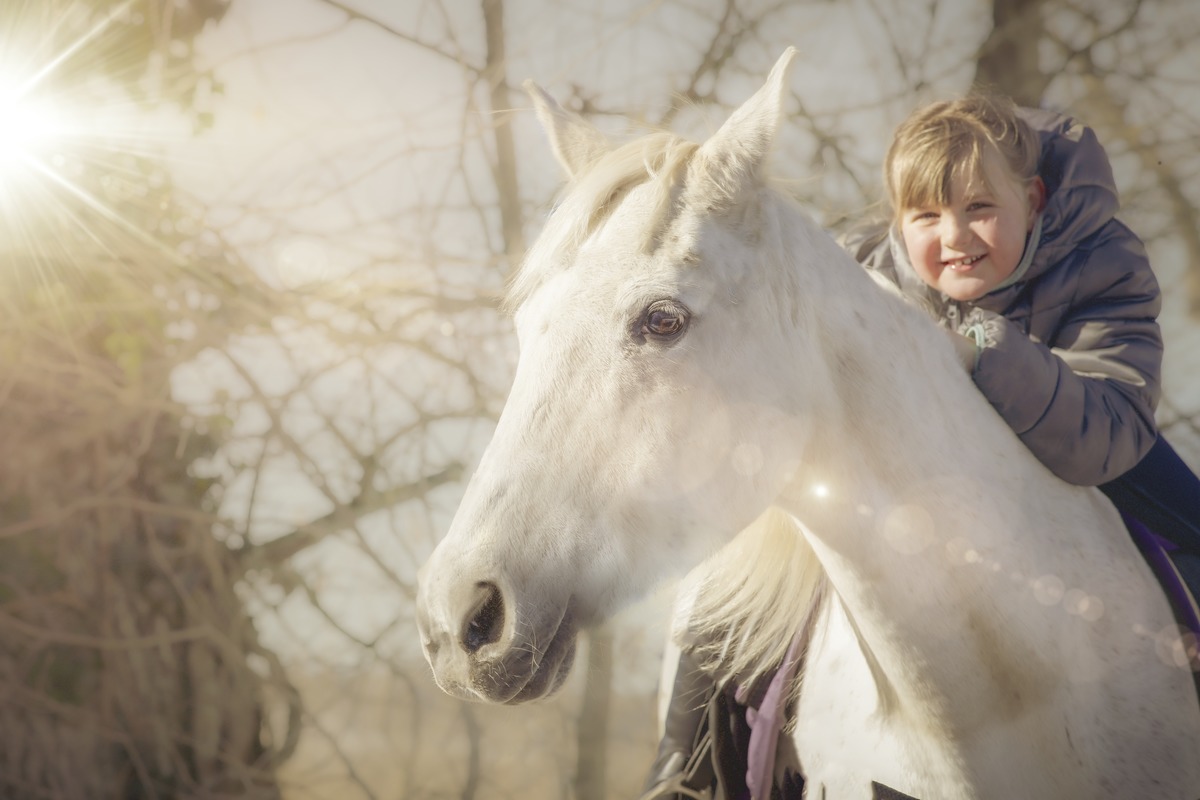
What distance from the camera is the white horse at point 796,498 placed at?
0.88 m

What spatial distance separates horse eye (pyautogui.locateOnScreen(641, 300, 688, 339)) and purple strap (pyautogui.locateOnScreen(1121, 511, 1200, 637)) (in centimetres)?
100

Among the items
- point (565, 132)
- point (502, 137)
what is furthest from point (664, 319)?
point (502, 137)

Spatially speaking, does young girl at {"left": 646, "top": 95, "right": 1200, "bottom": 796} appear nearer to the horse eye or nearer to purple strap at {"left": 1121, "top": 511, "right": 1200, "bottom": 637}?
purple strap at {"left": 1121, "top": 511, "right": 1200, "bottom": 637}

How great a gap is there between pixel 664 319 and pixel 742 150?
32cm

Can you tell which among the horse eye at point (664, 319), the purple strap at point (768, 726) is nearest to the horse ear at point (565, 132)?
the horse eye at point (664, 319)

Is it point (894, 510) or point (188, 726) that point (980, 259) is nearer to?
Result: point (894, 510)

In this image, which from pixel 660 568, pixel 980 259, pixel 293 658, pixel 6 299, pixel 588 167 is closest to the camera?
pixel 660 568

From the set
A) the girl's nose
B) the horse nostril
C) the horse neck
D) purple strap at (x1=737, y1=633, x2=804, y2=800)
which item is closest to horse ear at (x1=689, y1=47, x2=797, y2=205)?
the horse neck

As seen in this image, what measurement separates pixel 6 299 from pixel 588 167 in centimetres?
279

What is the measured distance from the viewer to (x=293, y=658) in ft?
10.4

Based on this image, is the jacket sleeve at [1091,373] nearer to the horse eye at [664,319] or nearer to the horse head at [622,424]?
the horse head at [622,424]

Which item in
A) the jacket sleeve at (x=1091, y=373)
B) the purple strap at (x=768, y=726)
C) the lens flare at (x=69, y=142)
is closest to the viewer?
the jacket sleeve at (x=1091, y=373)

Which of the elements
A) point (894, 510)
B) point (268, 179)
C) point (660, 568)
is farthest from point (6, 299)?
point (894, 510)

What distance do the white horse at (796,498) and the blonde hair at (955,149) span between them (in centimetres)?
38
